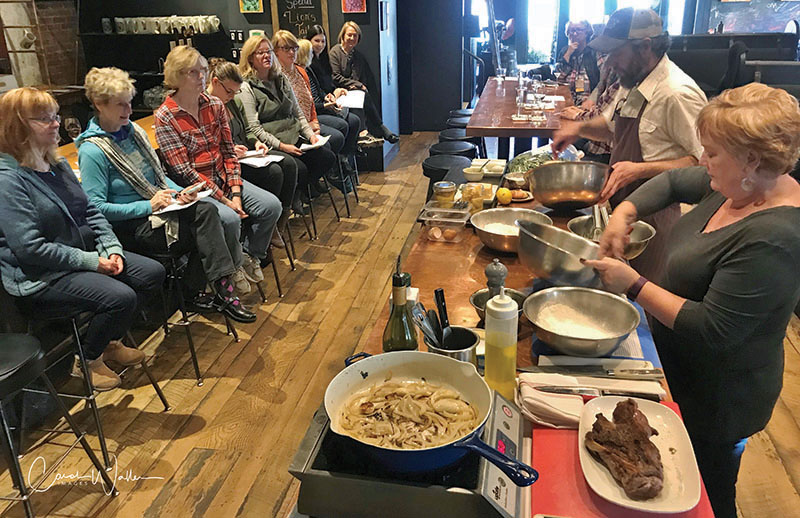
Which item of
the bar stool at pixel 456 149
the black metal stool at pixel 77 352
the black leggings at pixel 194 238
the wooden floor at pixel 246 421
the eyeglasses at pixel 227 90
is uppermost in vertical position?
the eyeglasses at pixel 227 90

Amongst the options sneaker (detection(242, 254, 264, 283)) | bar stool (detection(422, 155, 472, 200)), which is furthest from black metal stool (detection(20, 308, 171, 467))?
bar stool (detection(422, 155, 472, 200))

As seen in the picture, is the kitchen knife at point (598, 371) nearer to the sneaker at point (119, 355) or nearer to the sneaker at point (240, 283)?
the sneaker at point (119, 355)

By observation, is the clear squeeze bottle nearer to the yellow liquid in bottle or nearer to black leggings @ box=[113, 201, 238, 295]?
the yellow liquid in bottle

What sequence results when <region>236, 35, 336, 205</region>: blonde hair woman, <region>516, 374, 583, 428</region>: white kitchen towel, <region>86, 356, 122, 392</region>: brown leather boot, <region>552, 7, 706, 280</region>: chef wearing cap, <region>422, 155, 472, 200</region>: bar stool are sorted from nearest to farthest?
<region>516, 374, 583, 428</region>: white kitchen towel, <region>552, 7, 706, 280</region>: chef wearing cap, <region>86, 356, 122, 392</region>: brown leather boot, <region>422, 155, 472, 200</region>: bar stool, <region>236, 35, 336, 205</region>: blonde hair woman

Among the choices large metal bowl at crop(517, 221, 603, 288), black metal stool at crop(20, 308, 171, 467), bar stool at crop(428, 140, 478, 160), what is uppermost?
large metal bowl at crop(517, 221, 603, 288)

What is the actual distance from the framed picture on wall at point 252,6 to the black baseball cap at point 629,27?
479cm

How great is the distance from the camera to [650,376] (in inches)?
56.3

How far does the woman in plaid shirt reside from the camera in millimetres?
3486

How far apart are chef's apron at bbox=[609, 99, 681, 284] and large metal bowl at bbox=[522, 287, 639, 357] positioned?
78 centimetres

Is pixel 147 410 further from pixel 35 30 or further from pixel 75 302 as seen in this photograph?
pixel 35 30

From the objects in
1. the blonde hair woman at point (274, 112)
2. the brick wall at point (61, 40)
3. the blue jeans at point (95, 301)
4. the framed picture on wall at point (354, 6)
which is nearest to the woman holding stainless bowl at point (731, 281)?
the blue jeans at point (95, 301)

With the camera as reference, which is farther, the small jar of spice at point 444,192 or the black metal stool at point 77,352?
the small jar of spice at point 444,192

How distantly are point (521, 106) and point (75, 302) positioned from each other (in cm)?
344

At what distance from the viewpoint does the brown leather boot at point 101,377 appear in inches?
111
